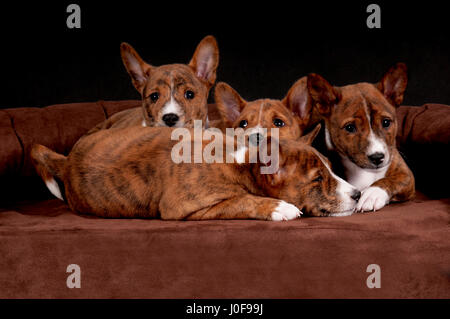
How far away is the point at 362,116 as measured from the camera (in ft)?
10.5

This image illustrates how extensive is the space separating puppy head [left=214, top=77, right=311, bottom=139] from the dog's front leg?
2.88 ft

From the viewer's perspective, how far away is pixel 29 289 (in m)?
2.53

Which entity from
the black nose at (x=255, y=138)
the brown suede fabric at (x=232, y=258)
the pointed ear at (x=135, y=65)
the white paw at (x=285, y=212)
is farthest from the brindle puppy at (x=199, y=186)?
the pointed ear at (x=135, y=65)

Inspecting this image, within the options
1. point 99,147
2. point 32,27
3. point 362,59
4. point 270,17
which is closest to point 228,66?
point 270,17

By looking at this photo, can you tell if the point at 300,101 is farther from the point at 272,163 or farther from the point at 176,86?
the point at 272,163

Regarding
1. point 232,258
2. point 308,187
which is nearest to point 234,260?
point 232,258

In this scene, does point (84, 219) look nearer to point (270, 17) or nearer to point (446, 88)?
point (270, 17)

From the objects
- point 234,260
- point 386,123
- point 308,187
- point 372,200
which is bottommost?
point 234,260

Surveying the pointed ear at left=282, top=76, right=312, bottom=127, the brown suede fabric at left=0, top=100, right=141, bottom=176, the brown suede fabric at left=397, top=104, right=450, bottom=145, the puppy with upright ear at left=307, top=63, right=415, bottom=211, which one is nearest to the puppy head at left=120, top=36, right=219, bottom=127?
the pointed ear at left=282, top=76, right=312, bottom=127

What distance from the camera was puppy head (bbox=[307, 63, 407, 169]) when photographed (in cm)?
312

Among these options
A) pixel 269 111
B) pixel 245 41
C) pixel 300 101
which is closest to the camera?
pixel 269 111

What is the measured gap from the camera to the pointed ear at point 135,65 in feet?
12.7

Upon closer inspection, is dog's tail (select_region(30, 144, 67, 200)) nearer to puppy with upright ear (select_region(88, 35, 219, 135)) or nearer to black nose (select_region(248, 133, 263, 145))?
puppy with upright ear (select_region(88, 35, 219, 135))

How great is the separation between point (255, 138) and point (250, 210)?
0.72m
